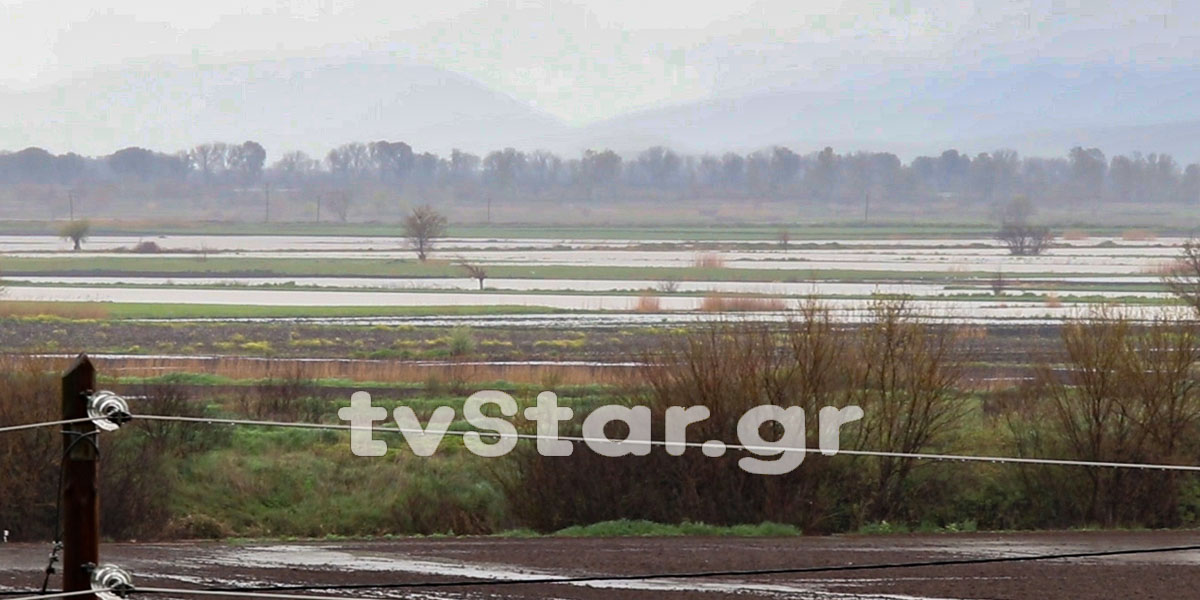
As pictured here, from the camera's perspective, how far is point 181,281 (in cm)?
6266

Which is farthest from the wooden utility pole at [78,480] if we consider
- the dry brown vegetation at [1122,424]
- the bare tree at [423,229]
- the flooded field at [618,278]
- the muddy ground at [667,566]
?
the bare tree at [423,229]

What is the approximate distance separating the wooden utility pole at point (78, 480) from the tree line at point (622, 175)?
146072mm

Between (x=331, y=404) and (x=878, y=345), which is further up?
(x=878, y=345)

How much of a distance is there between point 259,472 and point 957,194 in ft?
486

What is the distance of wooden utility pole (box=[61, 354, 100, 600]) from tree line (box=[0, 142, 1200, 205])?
146 m

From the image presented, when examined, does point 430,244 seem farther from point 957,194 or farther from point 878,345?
point 957,194

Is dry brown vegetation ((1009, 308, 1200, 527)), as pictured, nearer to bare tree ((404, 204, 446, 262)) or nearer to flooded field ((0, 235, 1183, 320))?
flooded field ((0, 235, 1183, 320))

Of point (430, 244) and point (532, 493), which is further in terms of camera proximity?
point (430, 244)

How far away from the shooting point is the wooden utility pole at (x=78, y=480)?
5.88 metres

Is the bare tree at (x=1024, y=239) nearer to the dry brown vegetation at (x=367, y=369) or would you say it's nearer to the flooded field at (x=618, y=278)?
the flooded field at (x=618, y=278)

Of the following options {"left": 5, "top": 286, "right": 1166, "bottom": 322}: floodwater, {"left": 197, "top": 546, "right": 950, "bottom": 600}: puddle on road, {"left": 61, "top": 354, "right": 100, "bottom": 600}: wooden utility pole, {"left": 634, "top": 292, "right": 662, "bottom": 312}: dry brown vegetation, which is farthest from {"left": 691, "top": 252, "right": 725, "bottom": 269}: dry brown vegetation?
{"left": 61, "top": 354, "right": 100, "bottom": 600}: wooden utility pole

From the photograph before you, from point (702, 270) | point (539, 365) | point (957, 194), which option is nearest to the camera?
point (539, 365)

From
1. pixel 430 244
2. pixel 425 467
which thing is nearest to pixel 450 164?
pixel 430 244

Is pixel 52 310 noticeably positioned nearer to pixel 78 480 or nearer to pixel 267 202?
pixel 78 480
